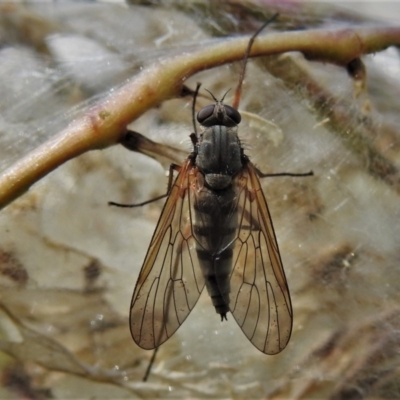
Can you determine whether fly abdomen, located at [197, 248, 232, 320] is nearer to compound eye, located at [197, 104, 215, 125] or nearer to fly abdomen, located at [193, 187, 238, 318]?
fly abdomen, located at [193, 187, 238, 318]

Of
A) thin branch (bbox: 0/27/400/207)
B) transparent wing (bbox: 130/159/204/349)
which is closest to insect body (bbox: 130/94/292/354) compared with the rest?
transparent wing (bbox: 130/159/204/349)

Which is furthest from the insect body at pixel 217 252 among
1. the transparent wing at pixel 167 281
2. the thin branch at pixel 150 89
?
the thin branch at pixel 150 89

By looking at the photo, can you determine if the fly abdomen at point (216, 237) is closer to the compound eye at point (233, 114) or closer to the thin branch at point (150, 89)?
the compound eye at point (233, 114)

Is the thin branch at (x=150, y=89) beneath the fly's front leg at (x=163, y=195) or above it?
above

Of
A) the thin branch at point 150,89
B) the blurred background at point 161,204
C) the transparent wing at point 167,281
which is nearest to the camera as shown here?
the thin branch at point 150,89

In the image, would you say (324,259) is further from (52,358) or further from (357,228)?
(52,358)

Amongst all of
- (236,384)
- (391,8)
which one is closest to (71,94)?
(236,384)

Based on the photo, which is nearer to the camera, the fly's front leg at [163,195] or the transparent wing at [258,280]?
the transparent wing at [258,280]
